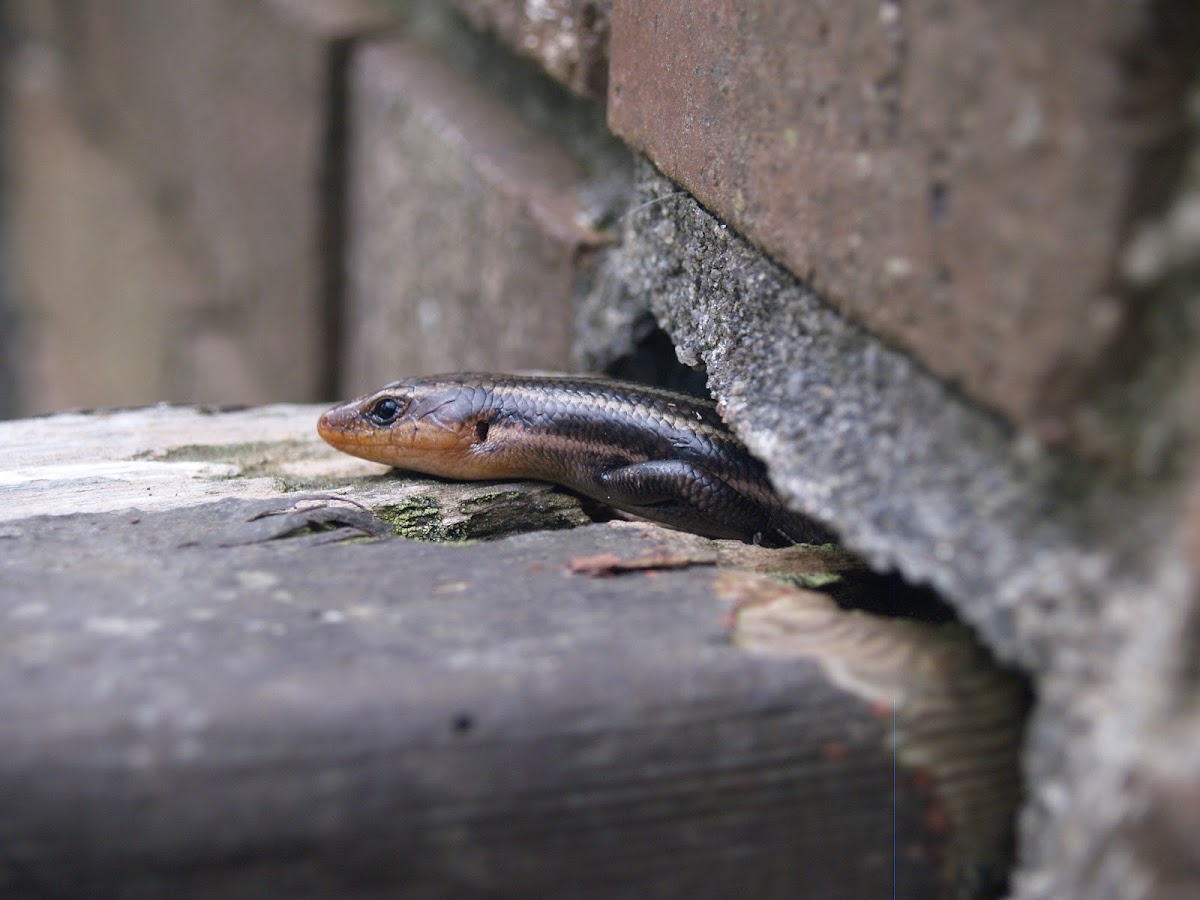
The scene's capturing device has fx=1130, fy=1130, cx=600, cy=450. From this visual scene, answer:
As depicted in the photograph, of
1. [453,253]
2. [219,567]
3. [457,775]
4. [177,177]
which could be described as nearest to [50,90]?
[177,177]

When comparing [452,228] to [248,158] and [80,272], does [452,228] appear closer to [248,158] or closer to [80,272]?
[248,158]

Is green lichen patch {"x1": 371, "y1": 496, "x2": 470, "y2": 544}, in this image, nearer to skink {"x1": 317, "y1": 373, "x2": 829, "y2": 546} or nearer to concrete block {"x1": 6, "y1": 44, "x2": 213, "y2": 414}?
skink {"x1": 317, "y1": 373, "x2": 829, "y2": 546}

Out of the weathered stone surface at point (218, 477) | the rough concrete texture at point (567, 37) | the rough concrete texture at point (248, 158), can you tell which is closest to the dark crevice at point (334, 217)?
the rough concrete texture at point (248, 158)

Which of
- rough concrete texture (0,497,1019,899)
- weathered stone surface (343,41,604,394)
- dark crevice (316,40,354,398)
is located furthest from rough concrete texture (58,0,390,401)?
rough concrete texture (0,497,1019,899)

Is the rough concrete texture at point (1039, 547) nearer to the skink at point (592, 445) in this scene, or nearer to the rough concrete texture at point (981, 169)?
the rough concrete texture at point (981, 169)

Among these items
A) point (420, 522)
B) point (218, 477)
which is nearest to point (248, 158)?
point (218, 477)
